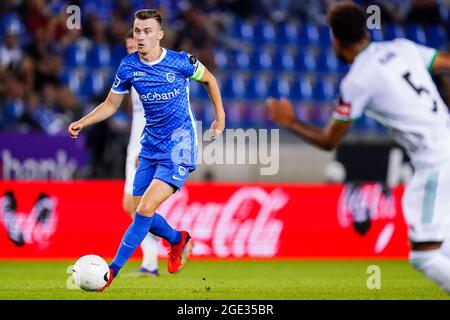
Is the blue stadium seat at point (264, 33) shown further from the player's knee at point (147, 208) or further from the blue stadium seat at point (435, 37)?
the player's knee at point (147, 208)

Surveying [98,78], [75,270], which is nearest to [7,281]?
[75,270]

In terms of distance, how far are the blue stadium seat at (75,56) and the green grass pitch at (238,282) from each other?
5427mm

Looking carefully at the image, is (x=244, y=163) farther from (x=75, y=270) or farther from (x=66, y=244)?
(x=75, y=270)

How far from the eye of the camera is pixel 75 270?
7621 mm

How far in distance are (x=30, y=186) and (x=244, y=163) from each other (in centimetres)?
325

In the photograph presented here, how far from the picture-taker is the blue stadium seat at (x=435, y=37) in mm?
18922

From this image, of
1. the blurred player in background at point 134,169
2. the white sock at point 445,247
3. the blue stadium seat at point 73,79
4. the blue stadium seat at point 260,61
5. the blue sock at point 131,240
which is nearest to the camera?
the white sock at point 445,247

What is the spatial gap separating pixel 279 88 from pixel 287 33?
4.81ft

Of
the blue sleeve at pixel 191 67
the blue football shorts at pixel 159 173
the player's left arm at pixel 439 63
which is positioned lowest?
the blue football shorts at pixel 159 173

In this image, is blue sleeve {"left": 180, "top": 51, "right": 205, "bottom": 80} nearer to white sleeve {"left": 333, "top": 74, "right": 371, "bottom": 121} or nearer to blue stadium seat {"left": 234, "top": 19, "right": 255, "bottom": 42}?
white sleeve {"left": 333, "top": 74, "right": 371, "bottom": 121}

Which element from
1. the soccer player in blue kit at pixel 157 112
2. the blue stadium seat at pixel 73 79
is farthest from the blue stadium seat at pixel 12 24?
the soccer player in blue kit at pixel 157 112

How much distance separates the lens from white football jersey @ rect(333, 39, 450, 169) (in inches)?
244

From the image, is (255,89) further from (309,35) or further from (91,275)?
(91,275)

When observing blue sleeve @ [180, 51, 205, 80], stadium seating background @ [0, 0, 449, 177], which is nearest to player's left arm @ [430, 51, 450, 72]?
blue sleeve @ [180, 51, 205, 80]
